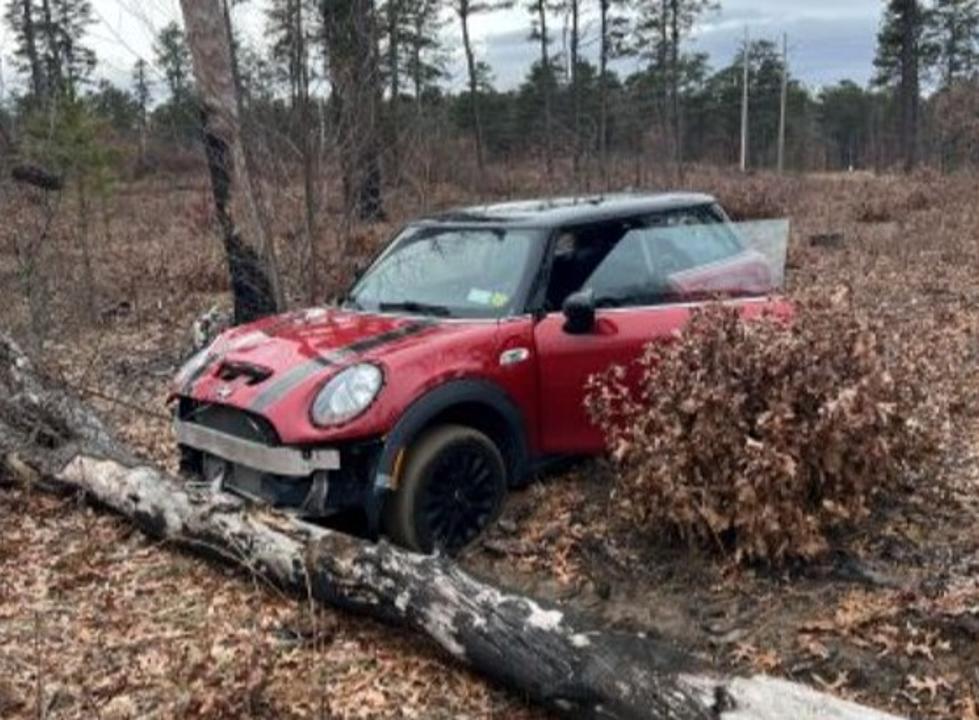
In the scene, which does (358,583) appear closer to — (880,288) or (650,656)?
(650,656)

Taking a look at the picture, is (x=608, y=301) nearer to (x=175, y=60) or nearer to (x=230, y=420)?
(x=230, y=420)

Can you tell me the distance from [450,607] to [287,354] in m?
1.84

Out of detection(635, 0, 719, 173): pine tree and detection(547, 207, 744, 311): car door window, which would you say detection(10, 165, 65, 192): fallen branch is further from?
detection(635, 0, 719, 173): pine tree

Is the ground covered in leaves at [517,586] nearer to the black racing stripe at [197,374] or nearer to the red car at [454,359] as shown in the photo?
the red car at [454,359]

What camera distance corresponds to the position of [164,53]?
10.6 meters

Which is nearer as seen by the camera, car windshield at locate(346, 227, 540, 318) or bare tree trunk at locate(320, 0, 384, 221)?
car windshield at locate(346, 227, 540, 318)

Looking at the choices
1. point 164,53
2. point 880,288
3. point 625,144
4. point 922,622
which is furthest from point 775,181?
point 922,622

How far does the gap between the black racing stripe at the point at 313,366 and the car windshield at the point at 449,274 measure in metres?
0.51

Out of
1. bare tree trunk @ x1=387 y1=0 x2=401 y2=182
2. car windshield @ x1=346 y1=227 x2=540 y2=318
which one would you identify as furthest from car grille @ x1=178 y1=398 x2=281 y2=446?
bare tree trunk @ x1=387 y1=0 x2=401 y2=182

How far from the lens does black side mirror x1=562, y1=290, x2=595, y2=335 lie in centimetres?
605

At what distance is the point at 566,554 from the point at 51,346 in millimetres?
8232

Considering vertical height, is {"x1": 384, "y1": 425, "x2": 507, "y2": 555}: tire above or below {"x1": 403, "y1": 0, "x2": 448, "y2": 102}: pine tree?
below

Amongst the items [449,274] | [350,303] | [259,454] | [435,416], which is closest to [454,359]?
[435,416]

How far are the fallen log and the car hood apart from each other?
0.56 m
